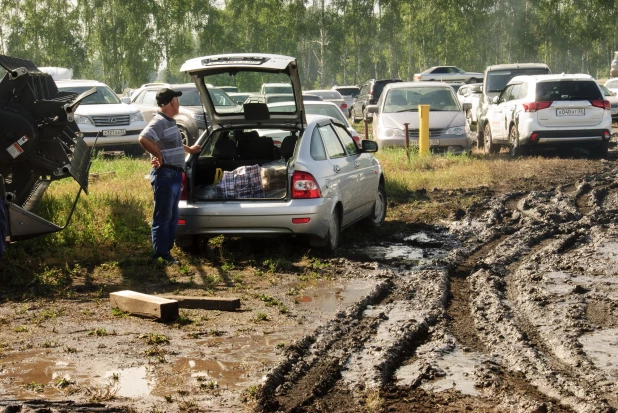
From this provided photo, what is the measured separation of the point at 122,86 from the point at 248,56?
68.7 metres

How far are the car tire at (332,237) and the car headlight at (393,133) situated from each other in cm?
1038

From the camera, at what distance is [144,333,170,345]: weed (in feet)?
22.0

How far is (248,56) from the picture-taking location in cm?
1029

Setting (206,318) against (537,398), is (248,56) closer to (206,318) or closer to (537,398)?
(206,318)

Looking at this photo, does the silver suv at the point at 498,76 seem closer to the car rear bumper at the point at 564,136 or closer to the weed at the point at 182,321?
the car rear bumper at the point at 564,136

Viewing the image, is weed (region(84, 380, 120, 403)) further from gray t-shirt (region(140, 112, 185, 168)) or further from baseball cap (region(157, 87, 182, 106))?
baseball cap (region(157, 87, 182, 106))

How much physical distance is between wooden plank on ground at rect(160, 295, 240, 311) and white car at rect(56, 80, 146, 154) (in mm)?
14390

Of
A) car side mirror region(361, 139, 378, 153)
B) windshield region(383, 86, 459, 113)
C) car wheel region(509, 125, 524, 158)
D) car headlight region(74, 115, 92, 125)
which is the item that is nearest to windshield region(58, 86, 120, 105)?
car headlight region(74, 115, 92, 125)

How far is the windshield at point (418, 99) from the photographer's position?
2147 centimetres

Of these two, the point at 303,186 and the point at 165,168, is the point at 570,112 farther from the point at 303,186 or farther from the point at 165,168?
the point at 165,168

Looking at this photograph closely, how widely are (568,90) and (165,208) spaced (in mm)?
13165

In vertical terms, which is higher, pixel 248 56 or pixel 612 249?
pixel 248 56

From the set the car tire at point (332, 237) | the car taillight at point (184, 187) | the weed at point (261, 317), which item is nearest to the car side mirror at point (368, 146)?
the car tire at point (332, 237)

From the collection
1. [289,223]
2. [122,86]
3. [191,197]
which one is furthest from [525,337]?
[122,86]
